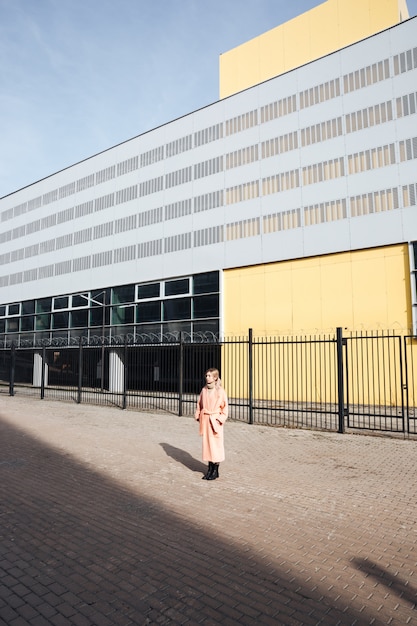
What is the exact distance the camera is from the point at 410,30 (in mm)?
17594

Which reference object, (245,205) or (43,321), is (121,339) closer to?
(43,321)

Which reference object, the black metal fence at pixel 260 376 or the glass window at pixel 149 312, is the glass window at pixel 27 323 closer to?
the black metal fence at pixel 260 376

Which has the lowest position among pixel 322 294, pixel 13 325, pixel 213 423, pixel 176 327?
pixel 213 423

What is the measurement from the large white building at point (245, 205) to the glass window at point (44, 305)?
0.41ft

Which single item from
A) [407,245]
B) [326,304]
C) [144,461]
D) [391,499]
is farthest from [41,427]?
[407,245]

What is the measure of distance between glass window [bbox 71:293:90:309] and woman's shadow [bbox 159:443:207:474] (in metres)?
19.6

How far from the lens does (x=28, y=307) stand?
105 feet

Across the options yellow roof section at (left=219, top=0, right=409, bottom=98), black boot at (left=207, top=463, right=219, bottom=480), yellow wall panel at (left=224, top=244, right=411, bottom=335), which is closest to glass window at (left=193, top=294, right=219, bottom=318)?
yellow wall panel at (left=224, top=244, right=411, bottom=335)

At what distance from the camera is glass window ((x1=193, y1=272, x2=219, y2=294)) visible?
22.0 meters

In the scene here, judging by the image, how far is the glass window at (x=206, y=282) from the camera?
22.0 m

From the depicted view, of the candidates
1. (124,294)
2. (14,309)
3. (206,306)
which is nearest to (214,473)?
(206,306)

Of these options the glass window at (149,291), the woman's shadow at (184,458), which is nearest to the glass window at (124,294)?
the glass window at (149,291)

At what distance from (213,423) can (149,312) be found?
1801 centimetres

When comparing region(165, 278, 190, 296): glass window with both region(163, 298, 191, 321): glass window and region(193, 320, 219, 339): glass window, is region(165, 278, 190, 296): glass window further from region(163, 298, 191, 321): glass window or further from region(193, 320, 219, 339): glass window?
region(193, 320, 219, 339): glass window
